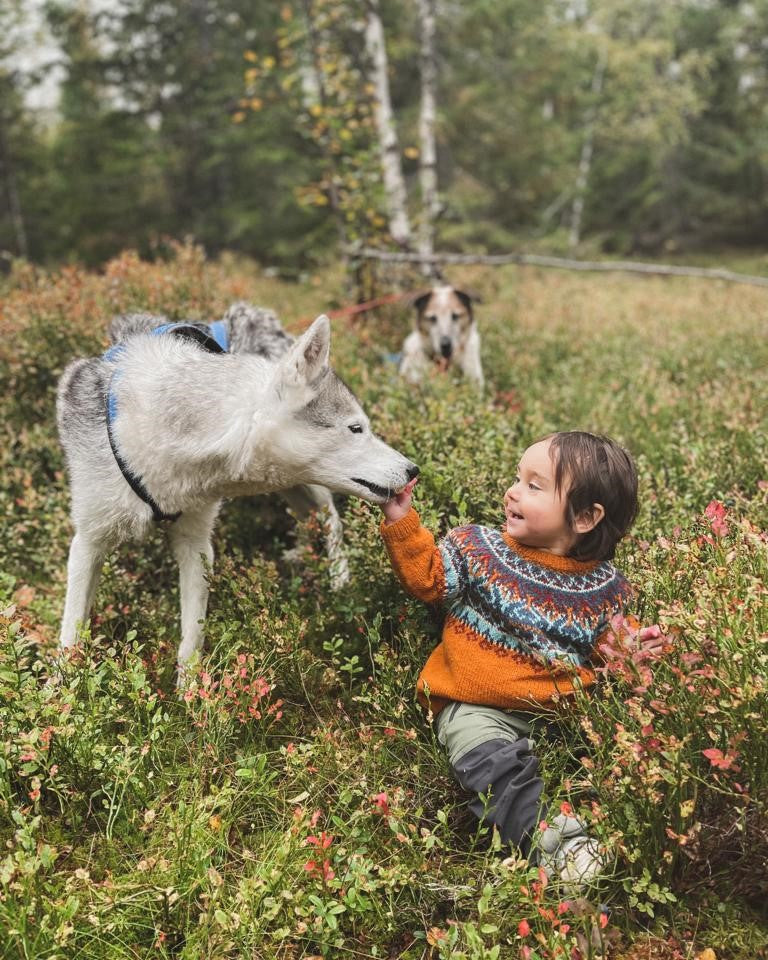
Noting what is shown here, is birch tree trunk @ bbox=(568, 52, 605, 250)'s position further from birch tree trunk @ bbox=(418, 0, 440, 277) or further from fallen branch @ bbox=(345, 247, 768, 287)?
fallen branch @ bbox=(345, 247, 768, 287)

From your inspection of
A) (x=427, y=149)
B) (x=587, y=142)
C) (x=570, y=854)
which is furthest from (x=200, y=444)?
(x=587, y=142)

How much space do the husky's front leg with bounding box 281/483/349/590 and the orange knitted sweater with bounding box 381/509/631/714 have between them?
71cm

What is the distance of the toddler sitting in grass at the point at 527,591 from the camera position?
2734 mm

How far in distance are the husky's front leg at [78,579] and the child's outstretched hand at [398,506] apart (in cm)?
141

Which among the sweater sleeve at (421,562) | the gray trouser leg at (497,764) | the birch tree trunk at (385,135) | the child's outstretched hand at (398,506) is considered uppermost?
the birch tree trunk at (385,135)

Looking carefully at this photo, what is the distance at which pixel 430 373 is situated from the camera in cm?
590

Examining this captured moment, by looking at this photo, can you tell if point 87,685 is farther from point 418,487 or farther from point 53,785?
point 418,487

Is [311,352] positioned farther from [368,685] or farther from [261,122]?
[261,122]

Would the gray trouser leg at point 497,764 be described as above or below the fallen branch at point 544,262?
below

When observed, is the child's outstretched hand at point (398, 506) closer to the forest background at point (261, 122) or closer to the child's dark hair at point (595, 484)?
the child's dark hair at point (595, 484)

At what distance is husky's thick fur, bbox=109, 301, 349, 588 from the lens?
4.10m

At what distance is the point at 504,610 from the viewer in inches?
110

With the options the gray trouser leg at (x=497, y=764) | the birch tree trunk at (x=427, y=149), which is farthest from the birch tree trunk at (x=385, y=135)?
the gray trouser leg at (x=497, y=764)

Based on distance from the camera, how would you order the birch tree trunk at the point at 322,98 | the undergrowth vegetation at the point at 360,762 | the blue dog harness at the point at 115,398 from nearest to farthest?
the undergrowth vegetation at the point at 360,762, the blue dog harness at the point at 115,398, the birch tree trunk at the point at 322,98
